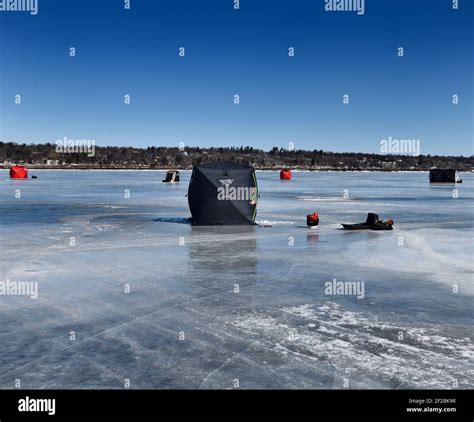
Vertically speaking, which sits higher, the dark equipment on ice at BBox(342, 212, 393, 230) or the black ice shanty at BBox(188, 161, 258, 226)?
the black ice shanty at BBox(188, 161, 258, 226)

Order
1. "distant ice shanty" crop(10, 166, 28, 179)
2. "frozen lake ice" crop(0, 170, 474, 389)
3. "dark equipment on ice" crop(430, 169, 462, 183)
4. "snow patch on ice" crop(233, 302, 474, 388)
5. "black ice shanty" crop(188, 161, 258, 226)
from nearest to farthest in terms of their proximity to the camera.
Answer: "snow patch on ice" crop(233, 302, 474, 388) < "frozen lake ice" crop(0, 170, 474, 389) < "black ice shanty" crop(188, 161, 258, 226) < "dark equipment on ice" crop(430, 169, 462, 183) < "distant ice shanty" crop(10, 166, 28, 179)

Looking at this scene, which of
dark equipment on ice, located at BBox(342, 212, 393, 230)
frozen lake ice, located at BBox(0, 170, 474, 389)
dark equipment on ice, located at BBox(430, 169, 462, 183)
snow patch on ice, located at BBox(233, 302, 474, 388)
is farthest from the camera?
dark equipment on ice, located at BBox(430, 169, 462, 183)

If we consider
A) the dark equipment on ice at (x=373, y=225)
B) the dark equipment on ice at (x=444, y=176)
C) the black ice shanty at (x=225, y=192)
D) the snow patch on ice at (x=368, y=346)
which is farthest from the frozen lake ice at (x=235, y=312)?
the dark equipment on ice at (x=444, y=176)

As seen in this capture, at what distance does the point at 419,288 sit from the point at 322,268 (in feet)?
8.61

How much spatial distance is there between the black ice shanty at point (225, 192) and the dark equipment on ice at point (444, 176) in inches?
2492

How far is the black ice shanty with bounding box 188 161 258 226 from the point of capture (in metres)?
21.3

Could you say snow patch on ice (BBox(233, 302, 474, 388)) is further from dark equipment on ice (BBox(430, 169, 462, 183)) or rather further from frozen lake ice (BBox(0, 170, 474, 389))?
dark equipment on ice (BBox(430, 169, 462, 183))

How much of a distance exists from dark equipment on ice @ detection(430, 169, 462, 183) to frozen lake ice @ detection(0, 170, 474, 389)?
210 ft

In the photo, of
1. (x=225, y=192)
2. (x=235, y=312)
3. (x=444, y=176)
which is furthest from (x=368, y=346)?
(x=444, y=176)

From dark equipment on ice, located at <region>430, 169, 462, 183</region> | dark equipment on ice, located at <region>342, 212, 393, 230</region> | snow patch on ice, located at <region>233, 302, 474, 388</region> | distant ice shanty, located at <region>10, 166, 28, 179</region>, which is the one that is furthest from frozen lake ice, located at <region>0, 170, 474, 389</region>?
distant ice shanty, located at <region>10, 166, 28, 179</region>

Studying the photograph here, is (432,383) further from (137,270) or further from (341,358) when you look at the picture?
(137,270)

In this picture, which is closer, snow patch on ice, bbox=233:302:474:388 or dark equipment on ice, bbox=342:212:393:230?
snow patch on ice, bbox=233:302:474:388
